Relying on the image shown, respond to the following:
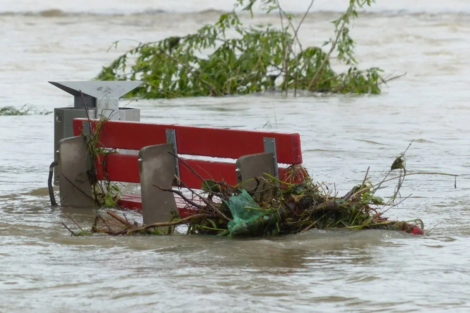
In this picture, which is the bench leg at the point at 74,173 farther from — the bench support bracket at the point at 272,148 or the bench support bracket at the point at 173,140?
the bench support bracket at the point at 272,148

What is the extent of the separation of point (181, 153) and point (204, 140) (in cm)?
24

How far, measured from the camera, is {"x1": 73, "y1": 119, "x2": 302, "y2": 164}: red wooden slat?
5.96 metres

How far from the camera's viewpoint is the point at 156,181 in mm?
6395

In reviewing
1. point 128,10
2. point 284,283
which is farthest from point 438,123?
point 128,10

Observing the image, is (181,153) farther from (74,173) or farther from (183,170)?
(74,173)

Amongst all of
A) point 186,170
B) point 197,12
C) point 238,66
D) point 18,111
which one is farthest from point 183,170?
point 197,12

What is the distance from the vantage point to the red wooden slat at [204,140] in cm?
596

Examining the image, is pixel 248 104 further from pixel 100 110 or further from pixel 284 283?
pixel 284 283

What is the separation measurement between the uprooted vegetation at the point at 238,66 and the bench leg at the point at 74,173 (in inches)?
343

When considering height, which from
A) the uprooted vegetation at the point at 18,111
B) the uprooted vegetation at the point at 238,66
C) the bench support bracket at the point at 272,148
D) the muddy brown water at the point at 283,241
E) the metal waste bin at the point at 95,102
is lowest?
the muddy brown water at the point at 283,241

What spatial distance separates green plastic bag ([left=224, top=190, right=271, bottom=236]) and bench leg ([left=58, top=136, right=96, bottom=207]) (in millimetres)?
1784

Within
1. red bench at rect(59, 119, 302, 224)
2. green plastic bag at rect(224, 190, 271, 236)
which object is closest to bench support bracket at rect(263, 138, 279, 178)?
red bench at rect(59, 119, 302, 224)

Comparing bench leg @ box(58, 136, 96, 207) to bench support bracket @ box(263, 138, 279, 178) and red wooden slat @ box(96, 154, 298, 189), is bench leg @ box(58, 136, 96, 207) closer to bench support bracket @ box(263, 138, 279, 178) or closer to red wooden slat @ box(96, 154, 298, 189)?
red wooden slat @ box(96, 154, 298, 189)

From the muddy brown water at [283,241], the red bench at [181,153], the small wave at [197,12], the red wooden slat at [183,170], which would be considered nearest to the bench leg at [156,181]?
the red bench at [181,153]
